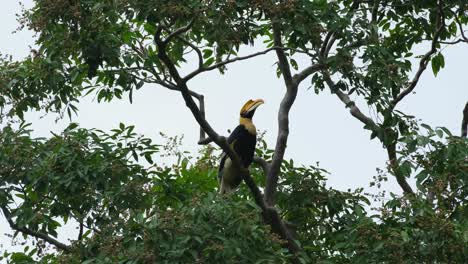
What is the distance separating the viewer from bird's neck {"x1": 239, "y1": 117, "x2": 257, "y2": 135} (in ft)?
41.6

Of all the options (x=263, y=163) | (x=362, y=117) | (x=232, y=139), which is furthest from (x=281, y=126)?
(x=232, y=139)

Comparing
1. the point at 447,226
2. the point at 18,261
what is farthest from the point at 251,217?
the point at 18,261

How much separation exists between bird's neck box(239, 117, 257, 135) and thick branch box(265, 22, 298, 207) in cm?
140

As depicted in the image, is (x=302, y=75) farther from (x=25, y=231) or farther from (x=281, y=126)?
(x=25, y=231)

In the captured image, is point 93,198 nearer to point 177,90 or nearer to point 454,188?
point 177,90

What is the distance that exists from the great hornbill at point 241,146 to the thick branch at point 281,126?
84 cm

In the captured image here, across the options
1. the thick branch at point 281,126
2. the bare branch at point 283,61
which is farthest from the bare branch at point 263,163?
the bare branch at point 283,61

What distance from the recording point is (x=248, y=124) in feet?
42.3

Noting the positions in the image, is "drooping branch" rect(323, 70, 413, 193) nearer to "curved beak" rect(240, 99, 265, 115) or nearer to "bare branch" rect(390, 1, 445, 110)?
"bare branch" rect(390, 1, 445, 110)

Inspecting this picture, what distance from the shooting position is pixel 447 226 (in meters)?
8.46

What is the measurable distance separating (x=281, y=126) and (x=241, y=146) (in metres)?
1.36

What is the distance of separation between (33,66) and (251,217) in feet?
10.9

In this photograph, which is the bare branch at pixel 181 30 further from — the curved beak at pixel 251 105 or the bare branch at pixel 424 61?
the curved beak at pixel 251 105

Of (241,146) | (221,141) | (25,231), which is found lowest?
(25,231)
